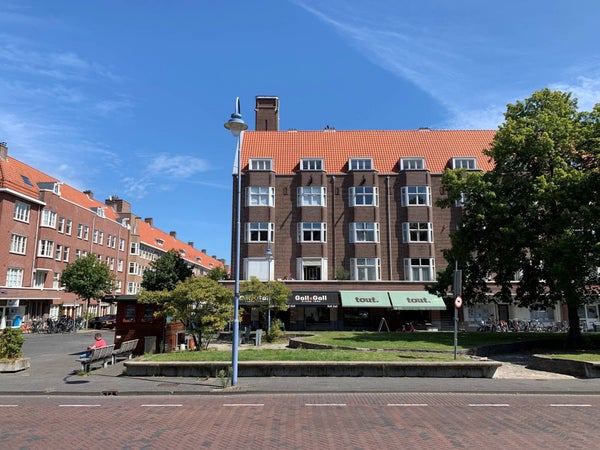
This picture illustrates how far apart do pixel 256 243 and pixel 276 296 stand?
10.4 metres

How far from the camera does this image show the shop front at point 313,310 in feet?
112

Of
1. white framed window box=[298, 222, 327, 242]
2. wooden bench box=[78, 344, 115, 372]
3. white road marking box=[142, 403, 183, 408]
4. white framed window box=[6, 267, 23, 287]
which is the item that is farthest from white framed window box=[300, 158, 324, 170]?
white road marking box=[142, 403, 183, 408]

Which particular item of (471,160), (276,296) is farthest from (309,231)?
(471,160)

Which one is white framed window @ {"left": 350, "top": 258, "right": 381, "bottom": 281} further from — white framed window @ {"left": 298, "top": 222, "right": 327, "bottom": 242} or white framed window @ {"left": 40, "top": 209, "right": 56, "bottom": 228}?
white framed window @ {"left": 40, "top": 209, "right": 56, "bottom": 228}

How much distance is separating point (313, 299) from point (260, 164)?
12566 millimetres

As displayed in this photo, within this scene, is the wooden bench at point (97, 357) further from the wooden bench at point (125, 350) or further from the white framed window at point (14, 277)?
the white framed window at point (14, 277)

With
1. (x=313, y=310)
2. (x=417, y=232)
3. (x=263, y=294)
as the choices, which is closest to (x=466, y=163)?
(x=417, y=232)

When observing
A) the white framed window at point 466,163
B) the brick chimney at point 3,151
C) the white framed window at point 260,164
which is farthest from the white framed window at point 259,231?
the brick chimney at point 3,151

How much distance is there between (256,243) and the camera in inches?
1453

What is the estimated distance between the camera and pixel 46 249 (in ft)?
150

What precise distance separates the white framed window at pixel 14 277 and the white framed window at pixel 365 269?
1181 inches

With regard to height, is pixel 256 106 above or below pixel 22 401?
above

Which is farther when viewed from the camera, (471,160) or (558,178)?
(471,160)

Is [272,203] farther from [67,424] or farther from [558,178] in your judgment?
[67,424]
